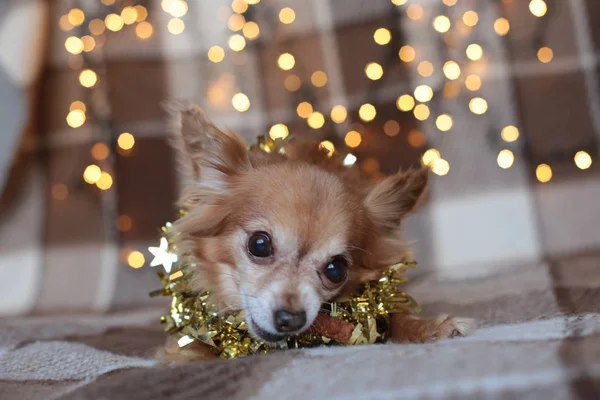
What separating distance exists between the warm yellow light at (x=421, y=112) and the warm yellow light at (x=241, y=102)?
2.02ft

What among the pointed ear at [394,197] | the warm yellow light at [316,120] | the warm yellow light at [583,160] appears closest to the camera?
the pointed ear at [394,197]

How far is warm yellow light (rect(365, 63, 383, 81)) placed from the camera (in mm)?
2166

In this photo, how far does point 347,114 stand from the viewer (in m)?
2.16

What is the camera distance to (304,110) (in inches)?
86.2

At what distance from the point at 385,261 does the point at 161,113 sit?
48.0 inches

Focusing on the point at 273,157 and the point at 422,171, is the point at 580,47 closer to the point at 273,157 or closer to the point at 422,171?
the point at 422,171

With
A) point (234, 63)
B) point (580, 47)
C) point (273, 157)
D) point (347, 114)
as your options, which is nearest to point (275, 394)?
point (273, 157)

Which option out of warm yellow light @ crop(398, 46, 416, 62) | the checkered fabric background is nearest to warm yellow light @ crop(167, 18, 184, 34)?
the checkered fabric background

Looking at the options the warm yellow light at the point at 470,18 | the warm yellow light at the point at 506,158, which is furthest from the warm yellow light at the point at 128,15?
the warm yellow light at the point at 506,158

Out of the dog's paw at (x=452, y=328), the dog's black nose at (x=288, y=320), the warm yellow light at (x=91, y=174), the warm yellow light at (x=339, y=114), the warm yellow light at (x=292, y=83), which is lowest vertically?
the dog's paw at (x=452, y=328)

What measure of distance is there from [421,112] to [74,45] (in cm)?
128

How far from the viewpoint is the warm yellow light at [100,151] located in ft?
7.04

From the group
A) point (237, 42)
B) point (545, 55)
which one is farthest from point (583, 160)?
point (237, 42)

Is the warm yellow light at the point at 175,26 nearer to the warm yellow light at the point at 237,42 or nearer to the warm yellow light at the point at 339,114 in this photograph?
the warm yellow light at the point at 237,42
